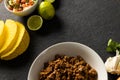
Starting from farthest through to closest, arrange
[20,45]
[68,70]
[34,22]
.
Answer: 1. [34,22]
2. [20,45]
3. [68,70]

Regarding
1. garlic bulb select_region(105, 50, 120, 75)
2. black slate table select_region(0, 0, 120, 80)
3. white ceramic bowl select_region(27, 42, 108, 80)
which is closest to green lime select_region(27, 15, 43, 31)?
black slate table select_region(0, 0, 120, 80)

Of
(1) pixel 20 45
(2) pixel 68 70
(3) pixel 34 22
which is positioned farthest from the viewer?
(3) pixel 34 22

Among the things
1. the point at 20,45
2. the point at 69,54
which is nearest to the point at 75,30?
the point at 69,54

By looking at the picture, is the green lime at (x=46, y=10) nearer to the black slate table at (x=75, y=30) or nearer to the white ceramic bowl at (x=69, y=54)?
the black slate table at (x=75, y=30)

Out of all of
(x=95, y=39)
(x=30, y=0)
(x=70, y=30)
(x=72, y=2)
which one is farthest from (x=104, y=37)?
(x=30, y=0)

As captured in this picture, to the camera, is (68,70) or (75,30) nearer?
(68,70)

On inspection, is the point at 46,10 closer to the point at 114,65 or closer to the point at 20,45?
the point at 20,45

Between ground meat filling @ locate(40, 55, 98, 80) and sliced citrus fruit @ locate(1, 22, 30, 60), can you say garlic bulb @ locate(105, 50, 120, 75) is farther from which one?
sliced citrus fruit @ locate(1, 22, 30, 60)
